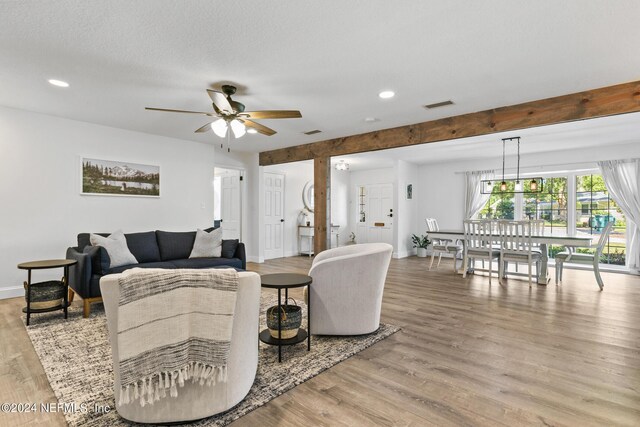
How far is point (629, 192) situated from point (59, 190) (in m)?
9.52

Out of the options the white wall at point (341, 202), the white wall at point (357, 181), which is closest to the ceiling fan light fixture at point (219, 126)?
the white wall at point (341, 202)

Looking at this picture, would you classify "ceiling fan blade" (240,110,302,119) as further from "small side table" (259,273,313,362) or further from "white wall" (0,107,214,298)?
"white wall" (0,107,214,298)

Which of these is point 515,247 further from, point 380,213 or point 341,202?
point 341,202

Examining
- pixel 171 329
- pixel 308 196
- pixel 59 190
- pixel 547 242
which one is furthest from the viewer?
pixel 308 196

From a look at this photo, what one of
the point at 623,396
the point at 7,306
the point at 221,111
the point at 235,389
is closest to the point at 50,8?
the point at 221,111

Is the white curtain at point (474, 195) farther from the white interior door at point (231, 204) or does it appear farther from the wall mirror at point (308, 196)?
the white interior door at point (231, 204)

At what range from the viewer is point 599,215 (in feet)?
21.4

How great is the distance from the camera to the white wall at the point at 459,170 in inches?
247

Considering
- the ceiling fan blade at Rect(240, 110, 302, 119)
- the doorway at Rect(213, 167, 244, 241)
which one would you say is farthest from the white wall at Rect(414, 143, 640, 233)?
the ceiling fan blade at Rect(240, 110, 302, 119)

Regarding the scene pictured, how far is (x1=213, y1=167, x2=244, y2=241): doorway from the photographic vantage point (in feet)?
24.2

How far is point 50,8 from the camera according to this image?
2.15 metres

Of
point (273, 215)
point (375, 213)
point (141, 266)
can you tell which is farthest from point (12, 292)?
point (375, 213)

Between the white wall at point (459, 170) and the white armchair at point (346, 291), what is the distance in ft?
19.4

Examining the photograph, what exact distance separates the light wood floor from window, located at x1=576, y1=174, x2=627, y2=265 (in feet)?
10.5
